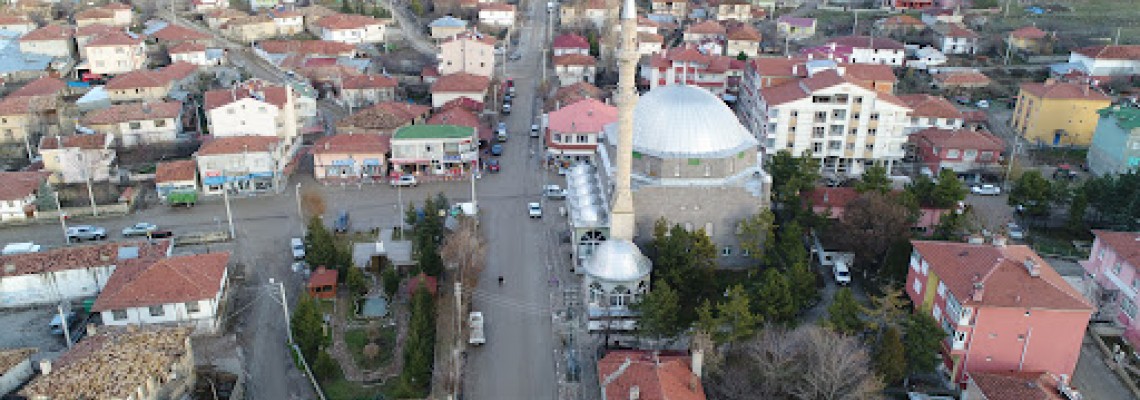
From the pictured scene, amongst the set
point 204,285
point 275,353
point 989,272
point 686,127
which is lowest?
point 275,353

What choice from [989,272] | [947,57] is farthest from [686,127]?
[947,57]

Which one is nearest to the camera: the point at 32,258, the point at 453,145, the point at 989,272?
Answer: the point at 989,272

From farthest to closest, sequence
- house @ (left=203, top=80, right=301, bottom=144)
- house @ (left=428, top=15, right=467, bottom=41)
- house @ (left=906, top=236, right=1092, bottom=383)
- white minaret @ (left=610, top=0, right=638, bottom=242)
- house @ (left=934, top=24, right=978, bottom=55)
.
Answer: house @ (left=428, top=15, right=467, bottom=41), house @ (left=934, top=24, right=978, bottom=55), house @ (left=203, top=80, right=301, bottom=144), white minaret @ (left=610, top=0, right=638, bottom=242), house @ (left=906, top=236, right=1092, bottom=383)

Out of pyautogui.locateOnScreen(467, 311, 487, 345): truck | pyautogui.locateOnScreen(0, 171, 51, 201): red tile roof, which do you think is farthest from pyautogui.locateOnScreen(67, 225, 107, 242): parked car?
pyautogui.locateOnScreen(467, 311, 487, 345): truck

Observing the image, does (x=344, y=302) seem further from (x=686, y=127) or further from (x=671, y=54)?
(x=671, y=54)

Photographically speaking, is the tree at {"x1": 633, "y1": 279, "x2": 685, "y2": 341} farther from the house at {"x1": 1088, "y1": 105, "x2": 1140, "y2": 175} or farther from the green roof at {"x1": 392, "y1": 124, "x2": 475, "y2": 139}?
the house at {"x1": 1088, "y1": 105, "x2": 1140, "y2": 175}

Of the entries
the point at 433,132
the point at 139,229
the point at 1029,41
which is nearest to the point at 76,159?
the point at 139,229
